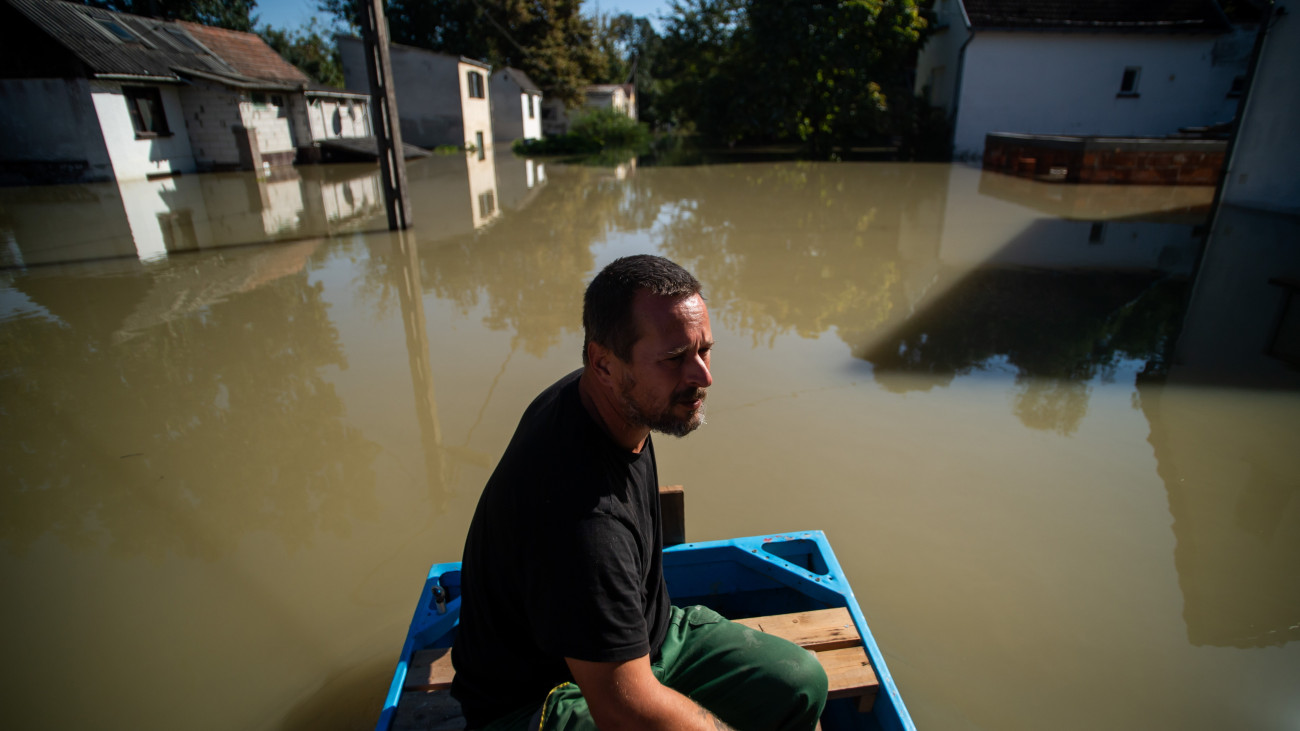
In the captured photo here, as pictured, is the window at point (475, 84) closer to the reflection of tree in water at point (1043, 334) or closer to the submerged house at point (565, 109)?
the submerged house at point (565, 109)

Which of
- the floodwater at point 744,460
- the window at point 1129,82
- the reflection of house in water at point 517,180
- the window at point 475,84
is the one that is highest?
the window at point 475,84

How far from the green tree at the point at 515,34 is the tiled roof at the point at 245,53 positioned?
13.4 metres

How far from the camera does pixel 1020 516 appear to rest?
3309mm

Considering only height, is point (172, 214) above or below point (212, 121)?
below

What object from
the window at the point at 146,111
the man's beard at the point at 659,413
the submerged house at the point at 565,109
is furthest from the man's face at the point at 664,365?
the submerged house at the point at 565,109

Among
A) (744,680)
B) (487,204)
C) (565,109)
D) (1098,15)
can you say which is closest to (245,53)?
(487,204)

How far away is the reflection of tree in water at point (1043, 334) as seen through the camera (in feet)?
15.7

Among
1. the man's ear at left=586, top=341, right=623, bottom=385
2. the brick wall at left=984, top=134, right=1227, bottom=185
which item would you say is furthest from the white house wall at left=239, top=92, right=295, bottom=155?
Result: the man's ear at left=586, top=341, right=623, bottom=385

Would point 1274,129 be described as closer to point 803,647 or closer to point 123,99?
point 803,647

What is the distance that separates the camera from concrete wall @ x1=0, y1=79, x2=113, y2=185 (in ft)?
51.0

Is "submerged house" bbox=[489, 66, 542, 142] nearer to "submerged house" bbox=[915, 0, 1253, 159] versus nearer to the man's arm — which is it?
"submerged house" bbox=[915, 0, 1253, 159]

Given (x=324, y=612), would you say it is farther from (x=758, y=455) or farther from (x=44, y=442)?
(x=44, y=442)

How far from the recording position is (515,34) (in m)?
36.2

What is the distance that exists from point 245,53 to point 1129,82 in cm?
2798
